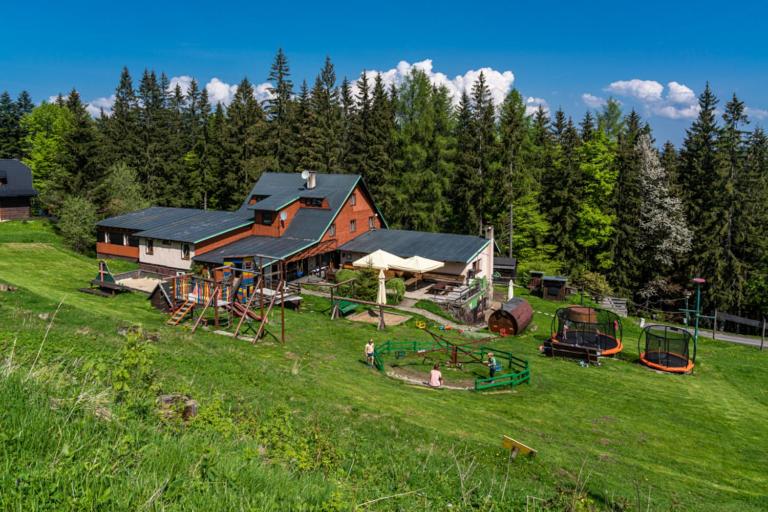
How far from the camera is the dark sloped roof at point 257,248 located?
3556 centimetres

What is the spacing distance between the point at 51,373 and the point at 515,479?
894 cm

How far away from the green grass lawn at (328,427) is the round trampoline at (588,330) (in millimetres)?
1049

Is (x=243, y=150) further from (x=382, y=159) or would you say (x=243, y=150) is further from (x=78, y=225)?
(x=78, y=225)

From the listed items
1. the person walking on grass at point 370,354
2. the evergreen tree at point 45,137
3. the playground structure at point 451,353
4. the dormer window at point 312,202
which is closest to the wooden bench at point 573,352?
the playground structure at point 451,353

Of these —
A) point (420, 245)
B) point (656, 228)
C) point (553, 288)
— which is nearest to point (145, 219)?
point (420, 245)

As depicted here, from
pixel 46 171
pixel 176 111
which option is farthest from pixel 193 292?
pixel 176 111

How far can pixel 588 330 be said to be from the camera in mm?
28250

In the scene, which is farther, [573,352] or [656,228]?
[656,228]

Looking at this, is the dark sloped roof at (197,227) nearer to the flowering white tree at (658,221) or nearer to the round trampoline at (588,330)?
the round trampoline at (588,330)

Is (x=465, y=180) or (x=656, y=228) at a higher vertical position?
(x=465, y=180)

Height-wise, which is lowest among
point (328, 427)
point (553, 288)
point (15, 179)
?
point (553, 288)

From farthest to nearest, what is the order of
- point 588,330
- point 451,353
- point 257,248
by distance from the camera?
1. point 257,248
2. point 588,330
3. point 451,353

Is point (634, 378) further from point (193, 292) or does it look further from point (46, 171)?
point (46, 171)

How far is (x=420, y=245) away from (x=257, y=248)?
1244cm
